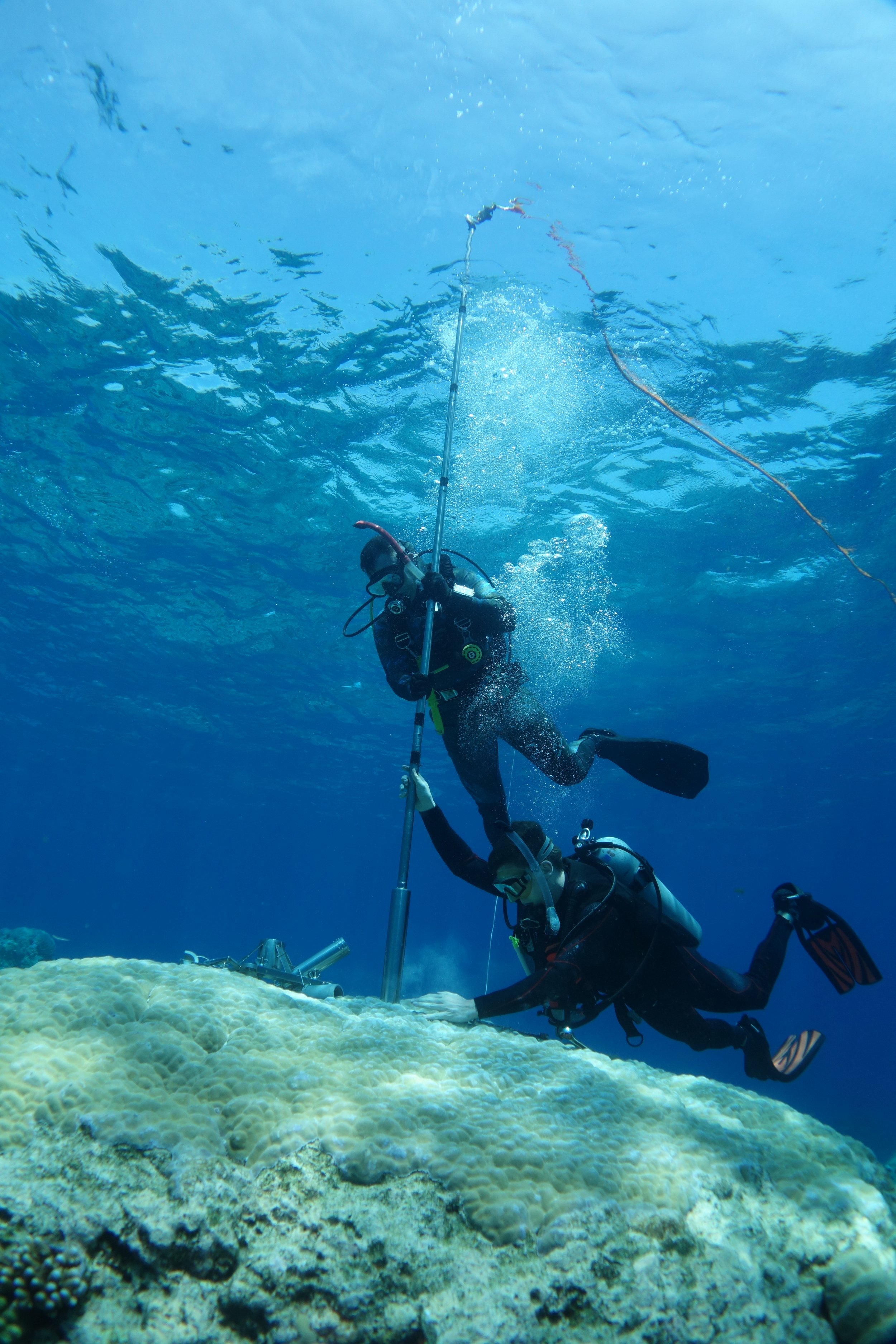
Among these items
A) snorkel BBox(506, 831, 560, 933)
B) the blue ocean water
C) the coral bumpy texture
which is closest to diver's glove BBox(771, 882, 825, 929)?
snorkel BBox(506, 831, 560, 933)

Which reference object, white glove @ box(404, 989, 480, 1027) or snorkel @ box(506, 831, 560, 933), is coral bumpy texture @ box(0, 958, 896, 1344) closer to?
white glove @ box(404, 989, 480, 1027)

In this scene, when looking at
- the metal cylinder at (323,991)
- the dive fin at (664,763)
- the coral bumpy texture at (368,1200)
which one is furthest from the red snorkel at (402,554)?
the coral bumpy texture at (368,1200)

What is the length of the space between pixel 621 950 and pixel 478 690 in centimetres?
302

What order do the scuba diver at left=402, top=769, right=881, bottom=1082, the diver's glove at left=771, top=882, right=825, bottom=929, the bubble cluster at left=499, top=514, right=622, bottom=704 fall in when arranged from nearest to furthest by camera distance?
the scuba diver at left=402, top=769, right=881, bottom=1082 → the diver's glove at left=771, top=882, right=825, bottom=929 → the bubble cluster at left=499, top=514, right=622, bottom=704

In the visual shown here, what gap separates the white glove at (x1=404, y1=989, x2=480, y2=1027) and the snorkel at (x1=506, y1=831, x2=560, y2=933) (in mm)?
732

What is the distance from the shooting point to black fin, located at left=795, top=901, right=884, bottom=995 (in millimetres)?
4680

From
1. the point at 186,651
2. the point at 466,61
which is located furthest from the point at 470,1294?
the point at 186,651

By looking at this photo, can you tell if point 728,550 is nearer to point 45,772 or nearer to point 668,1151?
point 668,1151

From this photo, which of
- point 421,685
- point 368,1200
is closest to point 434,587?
point 421,685

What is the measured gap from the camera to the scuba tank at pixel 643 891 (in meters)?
4.31

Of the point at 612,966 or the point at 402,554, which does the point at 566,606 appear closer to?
the point at 402,554

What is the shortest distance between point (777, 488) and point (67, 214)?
569 inches

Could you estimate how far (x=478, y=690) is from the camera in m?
6.61

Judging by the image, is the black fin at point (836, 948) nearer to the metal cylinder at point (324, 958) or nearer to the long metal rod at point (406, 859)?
the long metal rod at point (406, 859)
